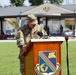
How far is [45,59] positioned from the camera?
5840 mm

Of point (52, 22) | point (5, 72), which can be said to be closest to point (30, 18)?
point (5, 72)

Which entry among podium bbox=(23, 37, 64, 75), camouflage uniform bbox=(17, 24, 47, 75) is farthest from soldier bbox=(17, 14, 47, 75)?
podium bbox=(23, 37, 64, 75)

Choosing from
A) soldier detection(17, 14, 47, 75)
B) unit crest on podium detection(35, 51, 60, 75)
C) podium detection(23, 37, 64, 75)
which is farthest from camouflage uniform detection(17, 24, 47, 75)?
unit crest on podium detection(35, 51, 60, 75)

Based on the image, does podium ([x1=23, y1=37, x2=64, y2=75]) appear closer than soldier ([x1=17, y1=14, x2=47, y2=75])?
Yes

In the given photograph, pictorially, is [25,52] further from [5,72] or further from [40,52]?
[5,72]

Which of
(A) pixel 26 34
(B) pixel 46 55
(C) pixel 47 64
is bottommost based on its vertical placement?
(C) pixel 47 64

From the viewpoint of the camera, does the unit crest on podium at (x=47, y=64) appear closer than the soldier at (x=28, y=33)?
Yes

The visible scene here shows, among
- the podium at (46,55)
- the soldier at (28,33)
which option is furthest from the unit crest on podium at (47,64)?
the soldier at (28,33)

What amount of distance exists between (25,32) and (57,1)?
81.9m

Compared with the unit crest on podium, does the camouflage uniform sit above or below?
above

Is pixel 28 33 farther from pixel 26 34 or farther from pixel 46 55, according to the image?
pixel 46 55

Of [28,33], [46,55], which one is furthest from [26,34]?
[46,55]

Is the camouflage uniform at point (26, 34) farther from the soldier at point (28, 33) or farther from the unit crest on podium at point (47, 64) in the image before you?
the unit crest on podium at point (47, 64)

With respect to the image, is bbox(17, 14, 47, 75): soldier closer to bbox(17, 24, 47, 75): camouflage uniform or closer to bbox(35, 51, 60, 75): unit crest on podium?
bbox(17, 24, 47, 75): camouflage uniform
